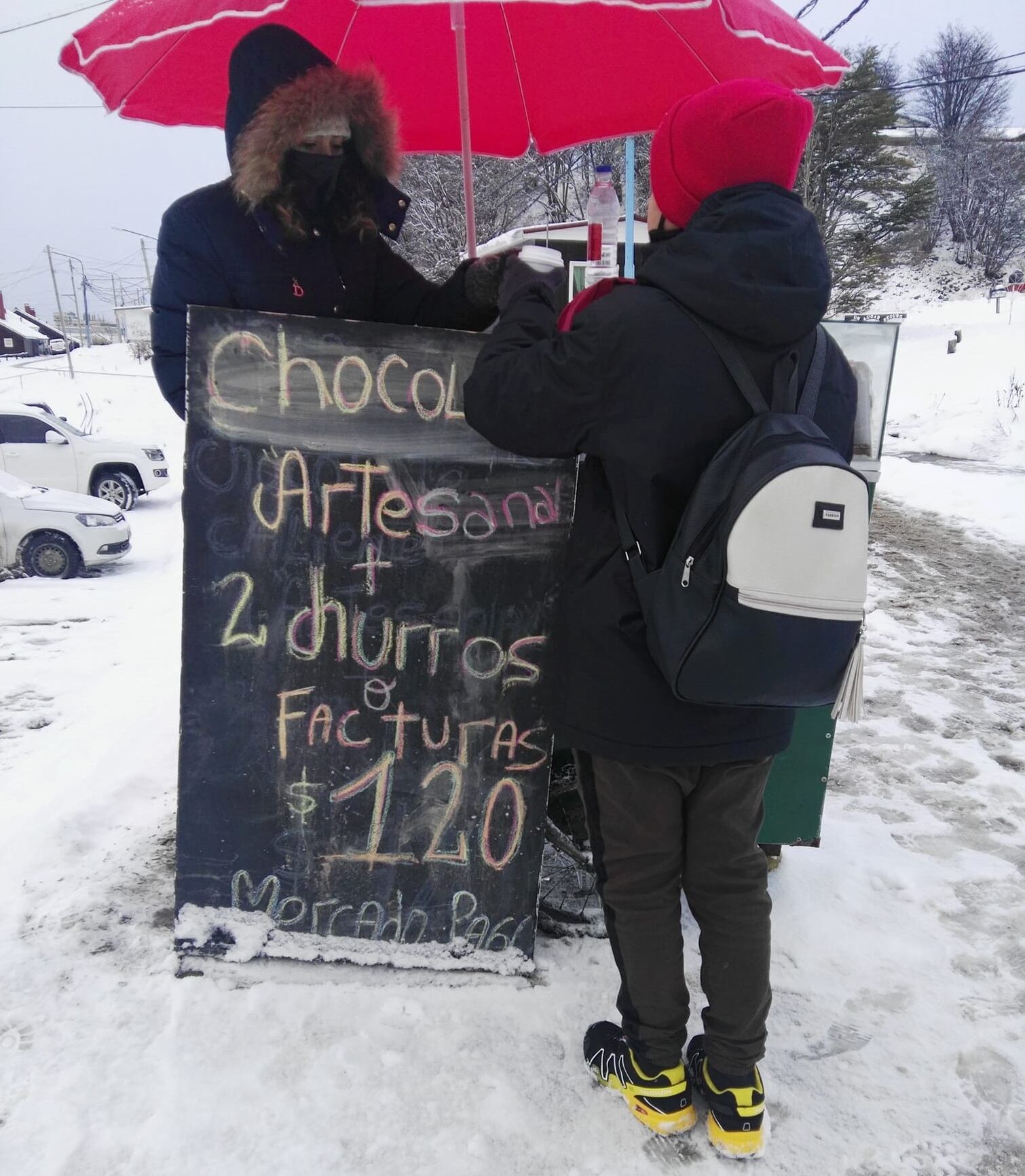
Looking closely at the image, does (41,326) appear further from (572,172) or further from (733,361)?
(733,361)

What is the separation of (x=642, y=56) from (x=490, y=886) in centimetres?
242

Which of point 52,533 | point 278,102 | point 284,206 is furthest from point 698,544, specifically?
point 52,533

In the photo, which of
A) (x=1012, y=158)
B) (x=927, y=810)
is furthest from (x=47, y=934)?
(x=1012, y=158)

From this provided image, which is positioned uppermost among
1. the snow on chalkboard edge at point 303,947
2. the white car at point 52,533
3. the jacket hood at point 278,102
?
the jacket hood at point 278,102

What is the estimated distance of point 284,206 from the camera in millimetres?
2080

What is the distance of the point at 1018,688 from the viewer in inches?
188

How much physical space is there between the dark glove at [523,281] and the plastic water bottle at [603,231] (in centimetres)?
→ 61

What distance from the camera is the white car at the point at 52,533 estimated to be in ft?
26.5

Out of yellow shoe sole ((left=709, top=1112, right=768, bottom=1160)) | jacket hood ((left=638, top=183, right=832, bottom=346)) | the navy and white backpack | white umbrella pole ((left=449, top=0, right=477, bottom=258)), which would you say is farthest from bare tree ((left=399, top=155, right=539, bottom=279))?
yellow shoe sole ((left=709, top=1112, right=768, bottom=1160))

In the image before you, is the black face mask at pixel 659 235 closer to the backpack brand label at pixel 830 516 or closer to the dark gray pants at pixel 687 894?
the backpack brand label at pixel 830 516

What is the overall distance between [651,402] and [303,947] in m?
1.69

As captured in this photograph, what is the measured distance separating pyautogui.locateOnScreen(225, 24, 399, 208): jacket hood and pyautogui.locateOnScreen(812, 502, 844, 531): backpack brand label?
1479mm

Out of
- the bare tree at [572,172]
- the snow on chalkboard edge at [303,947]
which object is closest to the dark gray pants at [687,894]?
the snow on chalkboard edge at [303,947]

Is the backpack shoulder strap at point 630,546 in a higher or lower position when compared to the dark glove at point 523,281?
lower
